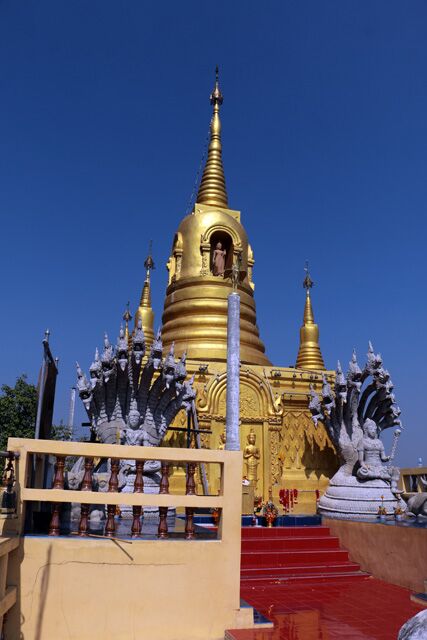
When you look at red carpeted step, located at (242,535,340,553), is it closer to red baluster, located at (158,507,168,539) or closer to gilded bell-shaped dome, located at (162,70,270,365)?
red baluster, located at (158,507,168,539)

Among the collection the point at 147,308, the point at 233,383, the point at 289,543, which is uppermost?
the point at 147,308

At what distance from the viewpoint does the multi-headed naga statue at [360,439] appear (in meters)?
10.1

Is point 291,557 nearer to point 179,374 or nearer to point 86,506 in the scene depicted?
point 179,374

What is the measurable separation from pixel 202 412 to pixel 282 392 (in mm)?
2616

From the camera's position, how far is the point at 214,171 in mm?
22219

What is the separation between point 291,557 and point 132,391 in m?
4.56

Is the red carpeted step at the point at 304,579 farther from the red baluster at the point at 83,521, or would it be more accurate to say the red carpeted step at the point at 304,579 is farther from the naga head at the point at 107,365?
the naga head at the point at 107,365

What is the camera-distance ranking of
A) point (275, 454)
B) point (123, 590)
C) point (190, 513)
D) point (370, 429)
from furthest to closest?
point (275, 454), point (370, 429), point (190, 513), point (123, 590)

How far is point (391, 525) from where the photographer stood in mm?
8250

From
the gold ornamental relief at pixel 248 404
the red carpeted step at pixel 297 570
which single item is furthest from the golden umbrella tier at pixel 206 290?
the red carpeted step at pixel 297 570

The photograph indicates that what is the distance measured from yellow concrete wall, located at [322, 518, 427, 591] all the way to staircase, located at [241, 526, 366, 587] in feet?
0.71

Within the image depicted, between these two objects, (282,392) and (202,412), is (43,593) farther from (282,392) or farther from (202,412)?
(282,392)

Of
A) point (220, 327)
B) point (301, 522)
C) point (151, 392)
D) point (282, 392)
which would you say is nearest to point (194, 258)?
point (220, 327)

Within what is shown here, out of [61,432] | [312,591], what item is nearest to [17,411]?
[61,432]
